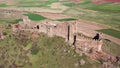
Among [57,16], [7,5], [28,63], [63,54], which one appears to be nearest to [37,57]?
[28,63]

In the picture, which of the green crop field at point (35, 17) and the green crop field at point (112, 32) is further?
the green crop field at point (35, 17)

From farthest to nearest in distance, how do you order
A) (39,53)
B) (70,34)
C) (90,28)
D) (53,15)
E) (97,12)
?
1. (97,12)
2. (53,15)
3. (90,28)
4. (70,34)
5. (39,53)

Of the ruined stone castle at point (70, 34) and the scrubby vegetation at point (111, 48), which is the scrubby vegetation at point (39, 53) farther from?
the scrubby vegetation at point (111, 48)

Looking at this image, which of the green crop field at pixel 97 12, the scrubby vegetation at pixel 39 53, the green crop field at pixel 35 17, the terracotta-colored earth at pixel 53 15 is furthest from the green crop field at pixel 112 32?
the scrubby vegetation at pixel 39 53

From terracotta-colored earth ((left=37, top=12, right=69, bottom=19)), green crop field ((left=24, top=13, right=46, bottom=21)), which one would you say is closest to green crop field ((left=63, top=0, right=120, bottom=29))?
terracotta-colored earth ((left=37, top=12, right=69, bottom=19))

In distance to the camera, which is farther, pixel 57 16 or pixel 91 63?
pixel 57 16

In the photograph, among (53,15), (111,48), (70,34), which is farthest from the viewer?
(53,15)

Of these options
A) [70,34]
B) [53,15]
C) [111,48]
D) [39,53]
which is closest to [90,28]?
[111,48]

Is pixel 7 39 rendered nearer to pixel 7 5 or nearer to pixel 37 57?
pixel 37 57

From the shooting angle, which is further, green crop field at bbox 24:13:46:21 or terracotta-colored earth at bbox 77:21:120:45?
green crop field at bbox 24:13:46:21

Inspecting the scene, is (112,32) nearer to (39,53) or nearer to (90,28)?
(90,28)

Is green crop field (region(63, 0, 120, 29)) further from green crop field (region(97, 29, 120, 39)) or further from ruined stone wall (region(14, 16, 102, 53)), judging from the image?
ruined stone wall (region(14, 16, 102, 53))
